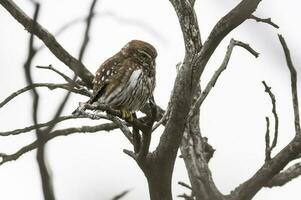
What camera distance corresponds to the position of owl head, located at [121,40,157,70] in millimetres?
5859

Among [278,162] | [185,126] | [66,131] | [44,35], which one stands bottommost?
[278,162]

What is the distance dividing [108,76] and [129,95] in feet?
0.88

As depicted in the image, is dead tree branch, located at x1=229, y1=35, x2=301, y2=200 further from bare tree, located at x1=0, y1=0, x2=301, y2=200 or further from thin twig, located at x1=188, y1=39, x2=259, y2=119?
thin twig, located at x1=188, y1=39, x2=259, y2=119

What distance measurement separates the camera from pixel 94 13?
66.6 inches

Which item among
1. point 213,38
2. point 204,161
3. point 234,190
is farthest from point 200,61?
point 204,161

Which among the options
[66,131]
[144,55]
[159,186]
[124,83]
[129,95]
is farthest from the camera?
[144,55]

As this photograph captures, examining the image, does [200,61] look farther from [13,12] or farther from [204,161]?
[13,12]

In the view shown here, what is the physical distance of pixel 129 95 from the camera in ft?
17.6

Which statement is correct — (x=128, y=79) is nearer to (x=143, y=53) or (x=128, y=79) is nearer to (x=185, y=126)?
(x=143, y=53)

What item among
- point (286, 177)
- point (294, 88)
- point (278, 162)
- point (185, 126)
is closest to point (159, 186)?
point (185, 126)

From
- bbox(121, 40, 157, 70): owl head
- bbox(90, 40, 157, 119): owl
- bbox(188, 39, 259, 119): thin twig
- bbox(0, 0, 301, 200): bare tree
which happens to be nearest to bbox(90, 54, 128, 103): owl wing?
bbox(90, 40, 157, 119): owl

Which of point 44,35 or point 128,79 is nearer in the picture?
point 44,35

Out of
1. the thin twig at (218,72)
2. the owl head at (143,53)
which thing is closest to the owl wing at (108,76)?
the owl head at (143,53)

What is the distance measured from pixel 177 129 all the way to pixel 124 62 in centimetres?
228
